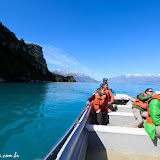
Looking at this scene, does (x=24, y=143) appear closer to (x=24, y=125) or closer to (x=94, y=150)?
(x=24, y=125)

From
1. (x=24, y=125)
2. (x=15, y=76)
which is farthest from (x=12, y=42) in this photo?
(x=24, y=125)

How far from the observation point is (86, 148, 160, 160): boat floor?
251 centimetres

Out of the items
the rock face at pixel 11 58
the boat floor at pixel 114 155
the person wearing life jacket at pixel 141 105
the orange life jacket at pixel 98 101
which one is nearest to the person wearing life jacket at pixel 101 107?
A: the orange life jacket at pixel 98 101

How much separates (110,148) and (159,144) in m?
1.22

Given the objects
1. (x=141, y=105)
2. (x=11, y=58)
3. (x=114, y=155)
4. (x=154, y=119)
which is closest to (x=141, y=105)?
(x=141, y=105)

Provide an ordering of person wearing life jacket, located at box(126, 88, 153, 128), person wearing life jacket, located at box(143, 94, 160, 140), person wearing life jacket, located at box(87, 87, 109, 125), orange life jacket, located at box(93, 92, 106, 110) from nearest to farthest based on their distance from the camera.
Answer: person wearing life jacket, located at box(143, 94, 160, 140), person wearing life jacket, located at box(126, 88, 153, 128), person wearing life jacket, located at box(87, 87, 109, 125), orange life jacket, located at box(93, 92, 106, 110)

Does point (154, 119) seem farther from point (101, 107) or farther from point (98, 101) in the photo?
point (98, 101)

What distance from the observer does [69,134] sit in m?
1.91

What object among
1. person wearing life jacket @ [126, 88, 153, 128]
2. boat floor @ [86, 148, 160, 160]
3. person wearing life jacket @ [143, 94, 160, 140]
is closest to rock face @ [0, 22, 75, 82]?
boat floor @ [86, 148, 160, 160]

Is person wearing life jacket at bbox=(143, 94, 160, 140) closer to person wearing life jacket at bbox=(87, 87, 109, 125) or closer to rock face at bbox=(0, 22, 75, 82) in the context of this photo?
person wearing life jacket at bbox=(87, 87, 109, 125)

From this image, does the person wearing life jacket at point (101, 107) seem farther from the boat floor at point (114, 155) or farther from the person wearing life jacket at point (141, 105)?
the boat floor at point (114, 155)

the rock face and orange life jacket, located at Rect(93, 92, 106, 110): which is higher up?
the rock face

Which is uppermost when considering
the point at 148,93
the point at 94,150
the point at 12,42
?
the point at 12,42

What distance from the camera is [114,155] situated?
2.59 meters
